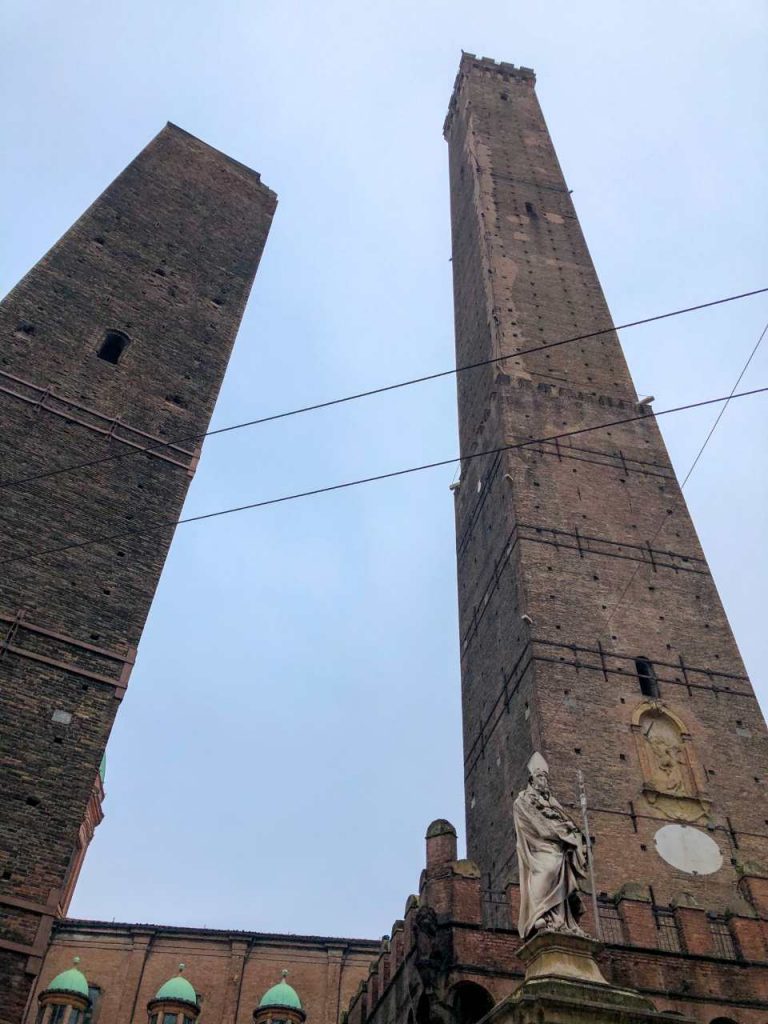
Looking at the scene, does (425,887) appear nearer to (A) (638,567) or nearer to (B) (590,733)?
(B) (590,733)

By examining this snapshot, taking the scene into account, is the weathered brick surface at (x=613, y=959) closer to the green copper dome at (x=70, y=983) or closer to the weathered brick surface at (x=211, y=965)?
the green copper dome at (x=70, y=983)

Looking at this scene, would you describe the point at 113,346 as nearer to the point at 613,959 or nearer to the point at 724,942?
the point at 613,959

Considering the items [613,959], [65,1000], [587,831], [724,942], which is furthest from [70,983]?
[724,942]

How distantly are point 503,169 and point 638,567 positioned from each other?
55.9ft

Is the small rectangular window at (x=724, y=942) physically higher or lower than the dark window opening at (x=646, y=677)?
lower

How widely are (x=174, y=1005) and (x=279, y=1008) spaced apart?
2.58 meters

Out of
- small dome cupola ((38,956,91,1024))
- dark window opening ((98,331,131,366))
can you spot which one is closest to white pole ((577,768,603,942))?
dark window opening ((98,331,131,366))

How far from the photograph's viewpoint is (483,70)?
3578 cm

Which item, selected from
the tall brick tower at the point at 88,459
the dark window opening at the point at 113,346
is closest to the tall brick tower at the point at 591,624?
the tall brick tower at the point at 88,459

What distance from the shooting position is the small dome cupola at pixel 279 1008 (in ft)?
73.9

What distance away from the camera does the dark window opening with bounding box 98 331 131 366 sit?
1504 centimetres

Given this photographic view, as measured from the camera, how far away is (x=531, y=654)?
15469mm

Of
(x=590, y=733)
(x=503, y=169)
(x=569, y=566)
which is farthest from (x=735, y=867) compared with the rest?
(x=503, y=169)

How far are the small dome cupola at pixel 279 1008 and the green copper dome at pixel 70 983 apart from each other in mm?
4214
